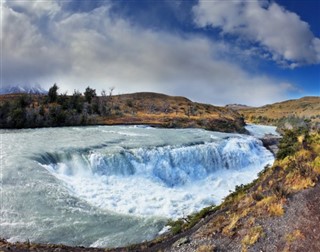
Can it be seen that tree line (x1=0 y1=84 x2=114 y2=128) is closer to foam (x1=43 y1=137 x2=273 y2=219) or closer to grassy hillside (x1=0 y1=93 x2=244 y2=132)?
grassy hillside (x1=0 y1=93 x2=244 y2=132)

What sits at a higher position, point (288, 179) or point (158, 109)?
point (158, 109)

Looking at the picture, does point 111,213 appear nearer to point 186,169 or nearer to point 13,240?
point 13,240

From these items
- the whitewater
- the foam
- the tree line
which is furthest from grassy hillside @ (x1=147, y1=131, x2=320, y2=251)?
the tree line

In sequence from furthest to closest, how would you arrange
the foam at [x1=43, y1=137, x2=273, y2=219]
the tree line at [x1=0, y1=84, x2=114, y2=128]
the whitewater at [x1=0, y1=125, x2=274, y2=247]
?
the tree line at [x1=0, y1=84, x2=114, y2=128] < the foam at [x1=43, y1=137, x2=273, y2=219] < the whitewater at [x1=0, y1=125, x2=274, y2=247]

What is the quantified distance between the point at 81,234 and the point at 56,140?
21125 millimetres

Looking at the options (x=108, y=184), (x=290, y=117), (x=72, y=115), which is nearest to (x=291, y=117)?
(x=290, y=117)

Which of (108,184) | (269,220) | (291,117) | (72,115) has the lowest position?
(108,184)

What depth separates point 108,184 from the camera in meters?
26.6

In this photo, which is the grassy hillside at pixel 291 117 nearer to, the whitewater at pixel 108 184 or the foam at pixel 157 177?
the foam at pixel 157 177

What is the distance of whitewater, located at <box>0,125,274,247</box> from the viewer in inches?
707

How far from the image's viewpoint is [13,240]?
52.5ft

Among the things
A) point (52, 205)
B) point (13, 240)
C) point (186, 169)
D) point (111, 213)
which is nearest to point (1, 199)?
point (52, 205)

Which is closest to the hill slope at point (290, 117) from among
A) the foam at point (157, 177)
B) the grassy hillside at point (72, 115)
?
the grassy hillside at point (72, 115)

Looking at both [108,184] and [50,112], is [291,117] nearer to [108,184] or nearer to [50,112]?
[50,112]
